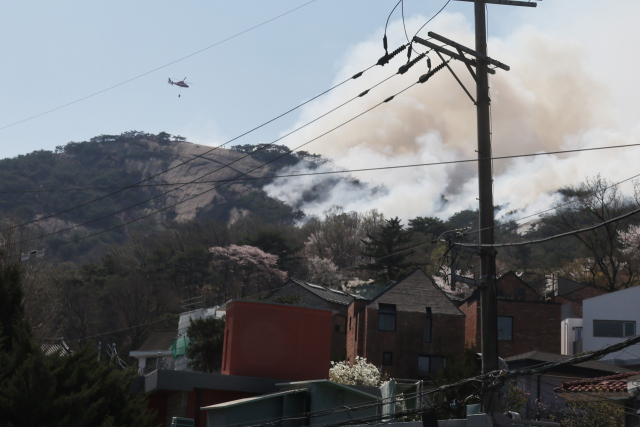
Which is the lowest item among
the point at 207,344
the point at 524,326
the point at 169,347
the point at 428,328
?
the point at 169,347

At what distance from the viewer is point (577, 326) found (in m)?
56.0

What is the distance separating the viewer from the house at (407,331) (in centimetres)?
5019

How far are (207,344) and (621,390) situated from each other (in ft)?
111

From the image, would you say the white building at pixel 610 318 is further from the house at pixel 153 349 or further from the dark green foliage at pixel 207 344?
the house at pixel 153 349

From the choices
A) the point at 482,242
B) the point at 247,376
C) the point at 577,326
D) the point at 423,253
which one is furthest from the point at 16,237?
the point at 423,253

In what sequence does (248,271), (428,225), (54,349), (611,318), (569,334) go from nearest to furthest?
(54,349)
(611,318)
(569,334)
(248,271)
(428,225)

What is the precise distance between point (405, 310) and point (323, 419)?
30707mm

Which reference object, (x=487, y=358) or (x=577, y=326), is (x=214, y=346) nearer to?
(x=577, y=326)

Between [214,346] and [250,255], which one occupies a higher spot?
[250,255]

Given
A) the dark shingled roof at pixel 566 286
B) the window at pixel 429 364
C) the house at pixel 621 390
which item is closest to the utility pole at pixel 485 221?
the house at pixel 621 390

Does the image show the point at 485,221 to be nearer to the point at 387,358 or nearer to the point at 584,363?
the point at 584,363

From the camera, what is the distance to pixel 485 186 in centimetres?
1539

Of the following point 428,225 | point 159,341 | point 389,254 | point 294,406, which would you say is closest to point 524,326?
Answer: point 389,254

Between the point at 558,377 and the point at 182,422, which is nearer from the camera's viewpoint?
the point at 182,422
